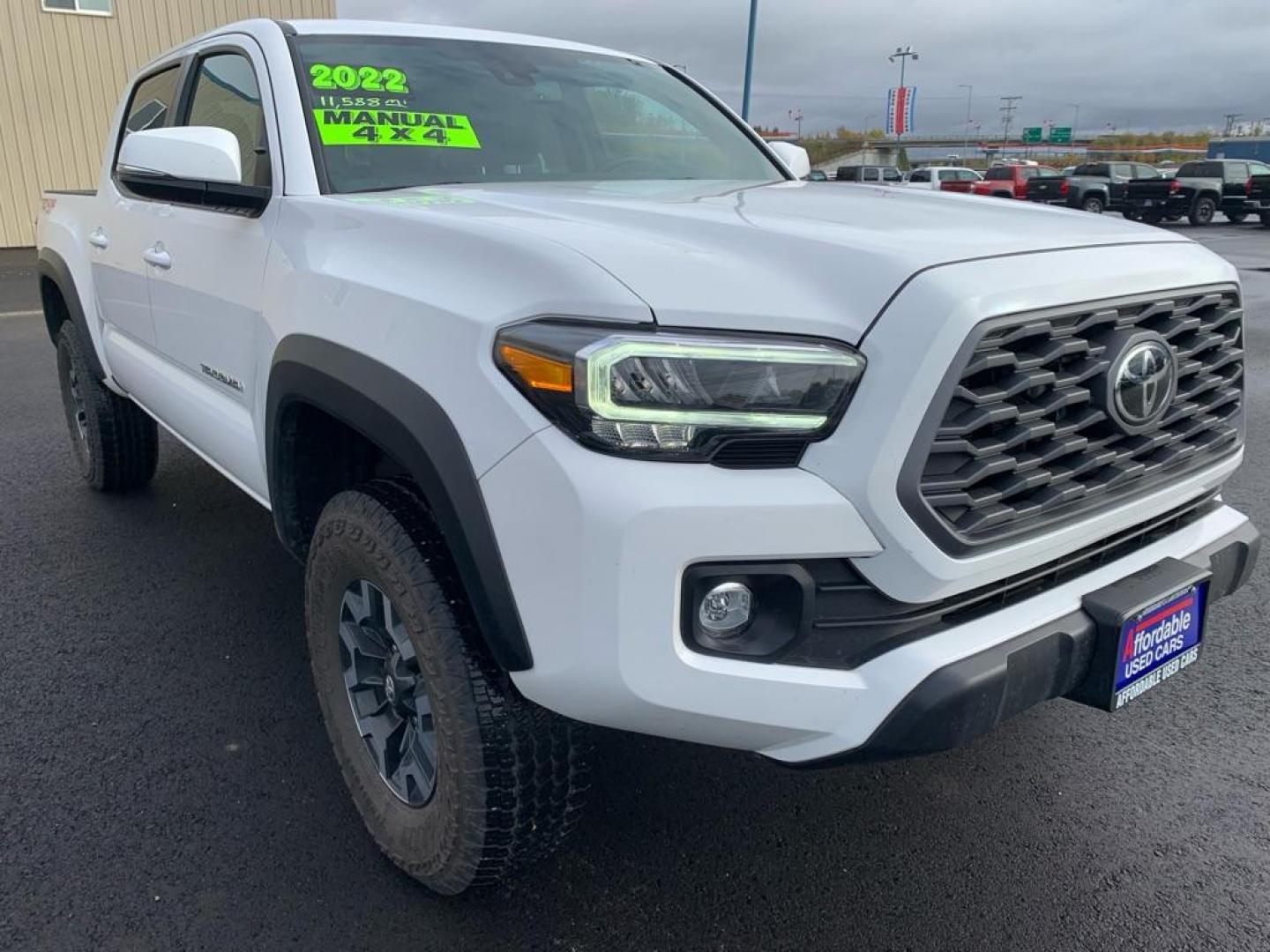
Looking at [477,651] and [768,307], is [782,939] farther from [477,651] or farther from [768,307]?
[768,307]

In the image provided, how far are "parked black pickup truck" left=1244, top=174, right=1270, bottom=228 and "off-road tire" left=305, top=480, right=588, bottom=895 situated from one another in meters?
28.5

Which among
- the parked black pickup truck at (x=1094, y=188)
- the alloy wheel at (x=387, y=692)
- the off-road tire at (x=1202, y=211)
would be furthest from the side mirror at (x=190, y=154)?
the off-road tire at (x=1202, y=211)

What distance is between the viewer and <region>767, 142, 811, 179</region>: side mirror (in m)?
3.64

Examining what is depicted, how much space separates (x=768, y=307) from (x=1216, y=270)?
1.13m

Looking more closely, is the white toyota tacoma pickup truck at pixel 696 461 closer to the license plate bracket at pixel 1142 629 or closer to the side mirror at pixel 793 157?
the license plate bracket at pixel 1142 629

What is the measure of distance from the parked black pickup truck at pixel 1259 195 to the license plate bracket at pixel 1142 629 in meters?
27.7

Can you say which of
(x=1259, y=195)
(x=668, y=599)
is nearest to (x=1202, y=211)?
(x=1259, y=195)

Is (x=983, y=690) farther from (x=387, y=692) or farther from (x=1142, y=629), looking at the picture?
(x=387, y=692)

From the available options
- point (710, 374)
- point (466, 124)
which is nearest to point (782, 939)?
point (710, 374)

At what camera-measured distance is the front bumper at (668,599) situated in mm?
1574

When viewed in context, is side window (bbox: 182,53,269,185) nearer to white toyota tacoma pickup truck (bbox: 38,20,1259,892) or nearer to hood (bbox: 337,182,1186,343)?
white toyota tacoma pickup truck (bbox: 38,20,1259,892)

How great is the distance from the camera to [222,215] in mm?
2799

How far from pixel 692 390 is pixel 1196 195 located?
96.1 feet

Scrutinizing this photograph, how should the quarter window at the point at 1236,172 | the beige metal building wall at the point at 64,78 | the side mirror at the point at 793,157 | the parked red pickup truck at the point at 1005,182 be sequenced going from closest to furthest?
the side mirror at the point at 793,157 < the beige metal building wall at the point at 64,78 < the quarter window at the point at 1236,172 < the parked red pickup truck at the point at 1005,182
